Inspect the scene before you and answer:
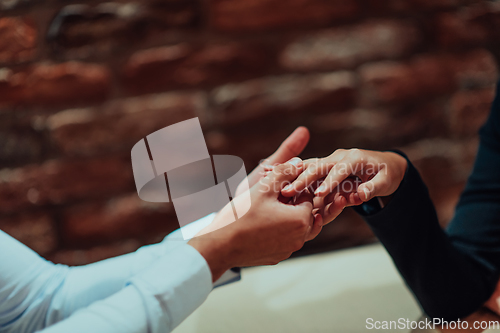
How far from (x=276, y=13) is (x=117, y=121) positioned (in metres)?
0.44

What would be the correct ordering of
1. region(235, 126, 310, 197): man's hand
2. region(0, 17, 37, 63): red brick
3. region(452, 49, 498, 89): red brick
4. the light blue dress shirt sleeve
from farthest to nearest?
region(452, 49, 498, 89): red brick, region(0, 17, 37, 63): red brick, region(235, 126, 310, 197): man's hand, the light blue dress shirt sleeve

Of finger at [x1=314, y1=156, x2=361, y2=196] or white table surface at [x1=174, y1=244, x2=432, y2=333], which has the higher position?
finger at [x1=314, y1=156, x2=361, y2=196]

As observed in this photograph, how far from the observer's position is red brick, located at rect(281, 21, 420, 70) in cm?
81

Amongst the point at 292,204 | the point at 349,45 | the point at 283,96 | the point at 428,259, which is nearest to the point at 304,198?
the point at 292,204

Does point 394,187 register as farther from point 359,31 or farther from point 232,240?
point 359,31

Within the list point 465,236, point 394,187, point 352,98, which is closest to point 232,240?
point 394,187

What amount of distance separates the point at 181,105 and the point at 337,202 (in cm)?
48

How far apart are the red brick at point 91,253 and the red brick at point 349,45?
58cm

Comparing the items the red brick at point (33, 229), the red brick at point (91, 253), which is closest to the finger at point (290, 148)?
the red brick at point (91, 253)

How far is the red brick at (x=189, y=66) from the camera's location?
776 mm

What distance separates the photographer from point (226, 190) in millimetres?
575

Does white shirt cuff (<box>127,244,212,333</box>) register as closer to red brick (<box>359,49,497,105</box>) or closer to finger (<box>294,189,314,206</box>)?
finger (<box>294,189,314,206</box>)

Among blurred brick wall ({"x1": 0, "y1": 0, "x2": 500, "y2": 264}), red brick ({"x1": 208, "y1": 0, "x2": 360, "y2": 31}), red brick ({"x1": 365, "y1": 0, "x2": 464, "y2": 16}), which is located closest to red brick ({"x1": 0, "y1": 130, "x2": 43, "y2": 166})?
blurred brick wall ({"x1": 0, "y1": 0, "x2": 500, "y2": 264})

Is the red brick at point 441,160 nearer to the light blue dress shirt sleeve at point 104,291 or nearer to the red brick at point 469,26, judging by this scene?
the red brick at point 469,26
